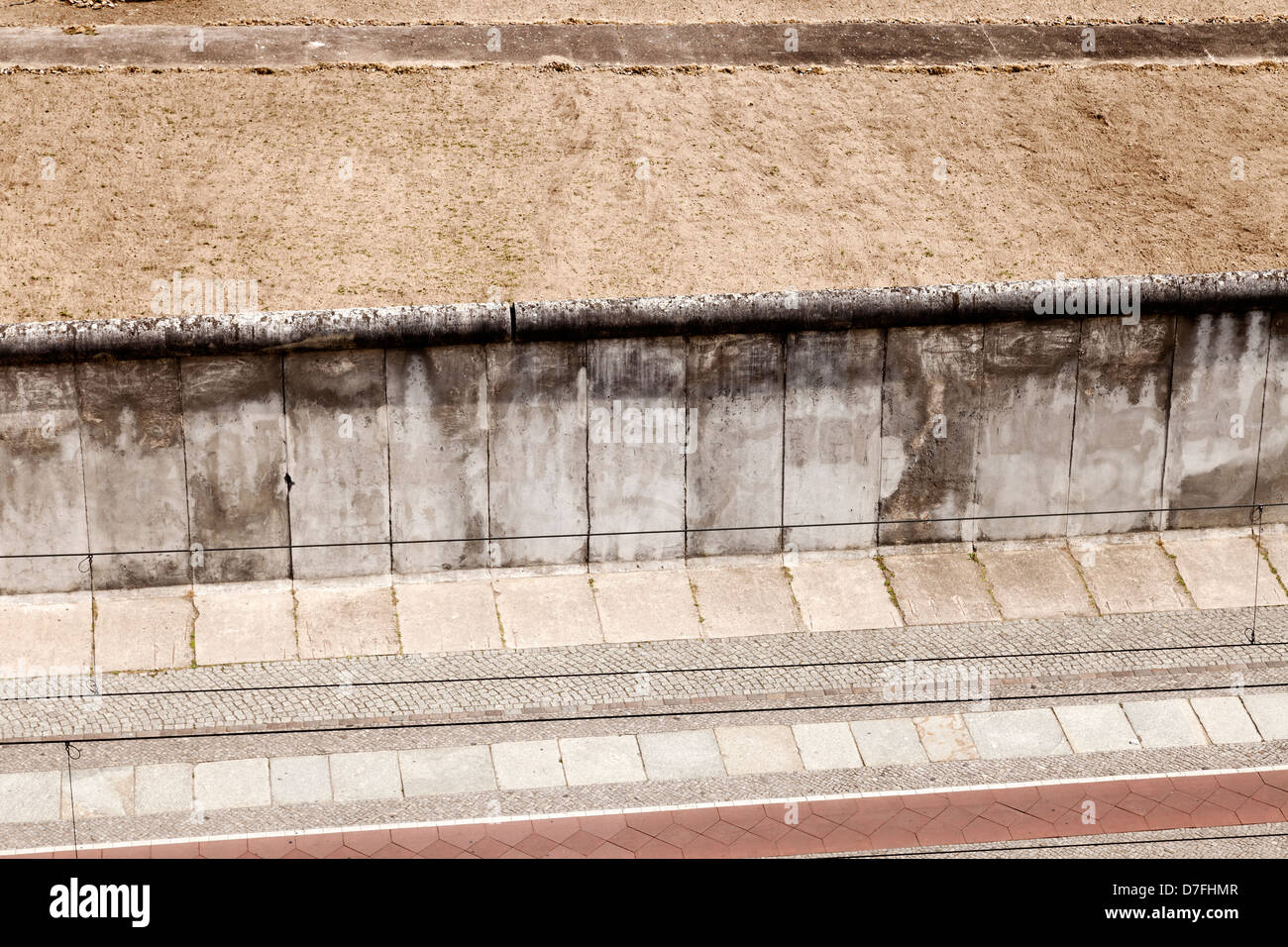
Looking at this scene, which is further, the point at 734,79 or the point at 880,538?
the point at 734,79

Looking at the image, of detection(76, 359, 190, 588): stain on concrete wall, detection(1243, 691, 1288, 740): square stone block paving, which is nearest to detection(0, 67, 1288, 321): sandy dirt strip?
detection(76, 359, 190, 588): stain on concrete wall

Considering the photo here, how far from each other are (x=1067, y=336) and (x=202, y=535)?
28.7 ft

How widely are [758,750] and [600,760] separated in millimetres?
1394

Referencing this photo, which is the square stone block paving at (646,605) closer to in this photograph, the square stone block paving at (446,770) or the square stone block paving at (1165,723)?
the square stone block paving at (446,770)

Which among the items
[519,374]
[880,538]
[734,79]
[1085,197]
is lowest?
[880,538]

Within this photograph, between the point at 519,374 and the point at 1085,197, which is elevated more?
the point at 1085,197

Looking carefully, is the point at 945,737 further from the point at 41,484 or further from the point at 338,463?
the point at 41,484

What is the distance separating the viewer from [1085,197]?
86.2 ft

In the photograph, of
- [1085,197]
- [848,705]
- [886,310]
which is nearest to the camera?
[848,705]

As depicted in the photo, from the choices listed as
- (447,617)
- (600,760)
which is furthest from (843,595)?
(447,617)

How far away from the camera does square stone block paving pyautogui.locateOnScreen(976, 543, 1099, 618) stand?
18297 mm
